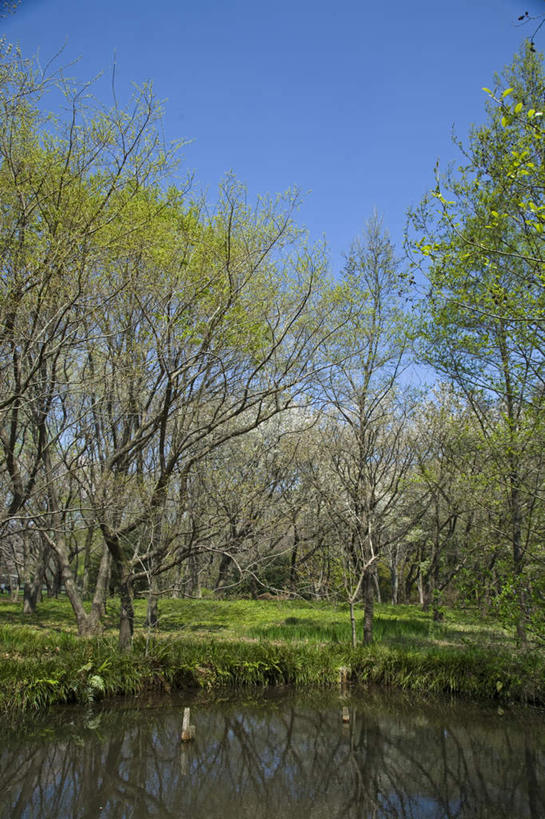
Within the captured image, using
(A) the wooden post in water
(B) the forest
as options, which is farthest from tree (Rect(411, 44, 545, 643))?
(A) the wooden post in water

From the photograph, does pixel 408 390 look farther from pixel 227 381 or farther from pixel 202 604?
pixel 202 604

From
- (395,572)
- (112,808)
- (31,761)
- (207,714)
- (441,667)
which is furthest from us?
(395,572)

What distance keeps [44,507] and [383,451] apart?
24.1 ft

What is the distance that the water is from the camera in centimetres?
595

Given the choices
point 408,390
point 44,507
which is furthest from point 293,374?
point 44,507

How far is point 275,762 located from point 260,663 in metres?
2.90

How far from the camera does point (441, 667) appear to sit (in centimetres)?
995

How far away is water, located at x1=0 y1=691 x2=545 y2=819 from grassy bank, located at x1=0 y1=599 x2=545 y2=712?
0.41m

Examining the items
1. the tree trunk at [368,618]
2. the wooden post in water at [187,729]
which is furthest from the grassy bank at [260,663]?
the wooden post in water at [187,729]

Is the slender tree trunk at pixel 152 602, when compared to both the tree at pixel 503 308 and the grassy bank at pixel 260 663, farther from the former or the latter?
the tree at pixel 503 308

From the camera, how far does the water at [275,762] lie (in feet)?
19.5

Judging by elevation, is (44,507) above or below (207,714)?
above

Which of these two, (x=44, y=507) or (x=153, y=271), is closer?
(x=153, y=271)

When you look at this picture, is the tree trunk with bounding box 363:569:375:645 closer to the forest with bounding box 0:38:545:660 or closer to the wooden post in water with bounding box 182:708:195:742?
the forest with bounding box 0:38:545:660
